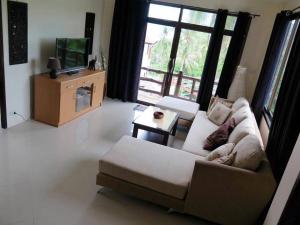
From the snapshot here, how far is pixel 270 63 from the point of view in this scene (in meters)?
3.95

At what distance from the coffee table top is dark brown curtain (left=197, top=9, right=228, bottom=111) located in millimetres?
1260

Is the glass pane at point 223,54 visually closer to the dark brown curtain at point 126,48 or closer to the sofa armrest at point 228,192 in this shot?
the dark brown curtain at point 126,48

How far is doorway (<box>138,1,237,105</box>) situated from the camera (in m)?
4.91

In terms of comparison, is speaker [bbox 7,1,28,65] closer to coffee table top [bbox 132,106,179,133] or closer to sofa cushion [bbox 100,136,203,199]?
coffee table top [bbox 132,106,179,133]

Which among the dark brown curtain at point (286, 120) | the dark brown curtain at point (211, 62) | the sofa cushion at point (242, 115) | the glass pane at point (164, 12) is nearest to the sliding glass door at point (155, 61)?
the glass pane at point (164, 12)

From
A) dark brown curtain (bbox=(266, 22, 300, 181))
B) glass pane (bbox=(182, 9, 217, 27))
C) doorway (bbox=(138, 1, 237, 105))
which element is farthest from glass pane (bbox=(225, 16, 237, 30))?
dark brown curtain (bbox=(266, 22, 300, 181))

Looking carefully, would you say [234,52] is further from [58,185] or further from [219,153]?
[58,185]

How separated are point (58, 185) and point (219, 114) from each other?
266 centimetres

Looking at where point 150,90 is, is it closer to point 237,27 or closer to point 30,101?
point 237,27

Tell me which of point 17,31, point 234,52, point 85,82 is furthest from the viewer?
point 234,52

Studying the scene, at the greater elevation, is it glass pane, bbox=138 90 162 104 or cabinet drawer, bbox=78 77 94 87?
cabinet drawer, bbox=78 77 94 87

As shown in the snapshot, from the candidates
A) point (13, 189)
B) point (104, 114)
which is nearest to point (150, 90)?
point (104, 114)

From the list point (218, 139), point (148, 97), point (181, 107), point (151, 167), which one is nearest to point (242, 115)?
point (218, 139)

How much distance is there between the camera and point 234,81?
184 inches
